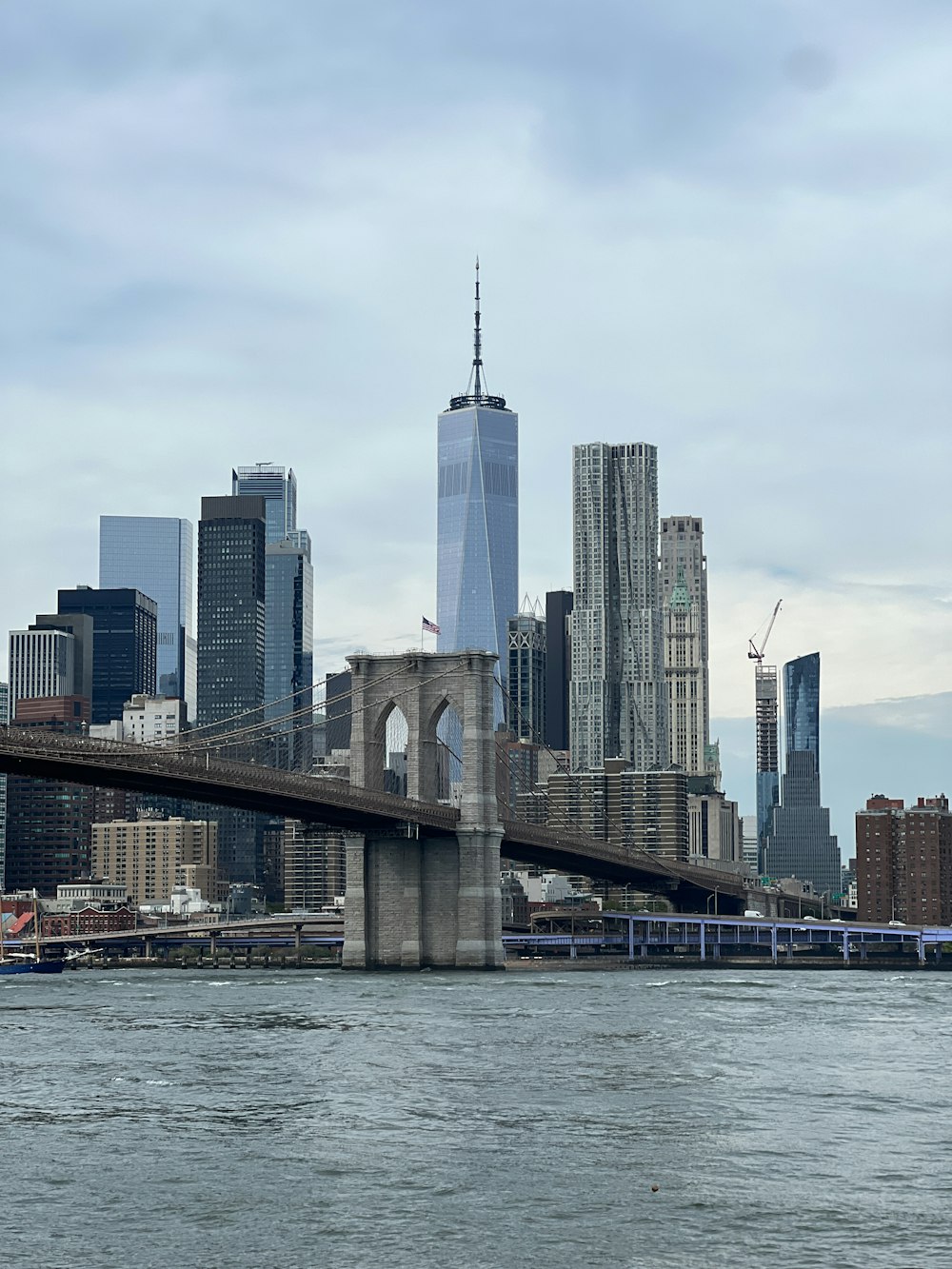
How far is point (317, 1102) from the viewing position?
39.4 metres

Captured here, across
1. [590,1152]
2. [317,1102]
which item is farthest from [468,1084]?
[590,1152]

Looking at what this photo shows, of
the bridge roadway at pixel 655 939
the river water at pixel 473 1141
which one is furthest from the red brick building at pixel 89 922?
the river water at pixel 473 1141

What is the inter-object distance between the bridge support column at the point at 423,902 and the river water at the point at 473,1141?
35.2m

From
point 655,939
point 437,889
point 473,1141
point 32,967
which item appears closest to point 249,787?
point 437,889

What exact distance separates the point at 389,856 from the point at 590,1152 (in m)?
68.1

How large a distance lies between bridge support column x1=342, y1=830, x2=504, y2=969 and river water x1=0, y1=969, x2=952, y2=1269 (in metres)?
35.2

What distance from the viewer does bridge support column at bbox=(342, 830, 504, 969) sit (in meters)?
99.8

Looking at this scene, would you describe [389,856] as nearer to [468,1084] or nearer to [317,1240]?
[468,1084]

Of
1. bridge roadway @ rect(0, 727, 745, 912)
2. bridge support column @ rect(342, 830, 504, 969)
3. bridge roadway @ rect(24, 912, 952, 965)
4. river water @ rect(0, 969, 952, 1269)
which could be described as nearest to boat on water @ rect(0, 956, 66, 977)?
bridge roadway @ rect(24, 912, 952, 965)

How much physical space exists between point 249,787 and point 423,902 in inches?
829

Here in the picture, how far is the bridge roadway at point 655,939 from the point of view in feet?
465

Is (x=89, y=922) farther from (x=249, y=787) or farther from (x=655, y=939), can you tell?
(x=249, y=787)

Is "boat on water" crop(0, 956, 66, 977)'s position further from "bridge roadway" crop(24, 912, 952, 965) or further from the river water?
the river water

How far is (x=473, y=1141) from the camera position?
33812mm
